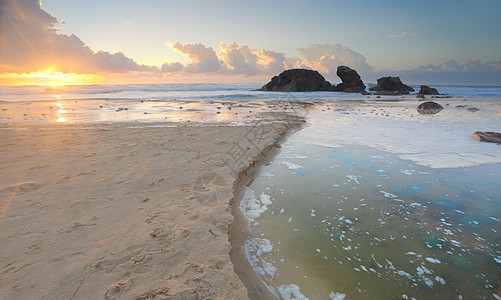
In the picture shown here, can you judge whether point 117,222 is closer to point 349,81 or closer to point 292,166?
point 292,166

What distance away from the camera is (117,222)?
2.61 meters

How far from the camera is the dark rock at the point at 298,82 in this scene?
42.5 m

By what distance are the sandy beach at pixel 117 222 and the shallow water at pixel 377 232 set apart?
21.2 inches

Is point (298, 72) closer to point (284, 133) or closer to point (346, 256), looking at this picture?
point (284, 133)

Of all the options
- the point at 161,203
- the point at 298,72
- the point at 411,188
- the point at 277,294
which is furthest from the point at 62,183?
the point at 298,72

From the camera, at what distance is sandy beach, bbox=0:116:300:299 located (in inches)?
71.3

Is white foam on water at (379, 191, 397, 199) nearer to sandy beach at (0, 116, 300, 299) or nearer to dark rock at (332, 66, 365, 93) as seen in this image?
sandy beach at (0, 116, 300, 299)

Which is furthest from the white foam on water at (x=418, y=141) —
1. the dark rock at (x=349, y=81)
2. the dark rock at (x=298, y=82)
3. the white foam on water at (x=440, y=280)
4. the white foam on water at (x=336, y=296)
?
the dark rock at (x=349, y=81)

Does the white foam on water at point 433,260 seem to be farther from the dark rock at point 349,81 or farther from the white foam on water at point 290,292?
the dark rock at point 349,81

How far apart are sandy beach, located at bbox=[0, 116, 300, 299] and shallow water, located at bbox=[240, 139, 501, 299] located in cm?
54

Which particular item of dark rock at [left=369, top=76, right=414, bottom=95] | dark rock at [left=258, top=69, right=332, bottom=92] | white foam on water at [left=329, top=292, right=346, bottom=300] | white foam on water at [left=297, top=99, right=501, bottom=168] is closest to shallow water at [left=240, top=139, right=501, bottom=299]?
white foam on water at [left=329, top=292, right=346, bottom=300]

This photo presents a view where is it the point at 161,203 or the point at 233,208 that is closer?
the point at 161,203

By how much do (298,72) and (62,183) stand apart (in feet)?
156

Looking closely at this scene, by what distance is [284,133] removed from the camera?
7.76 meters
